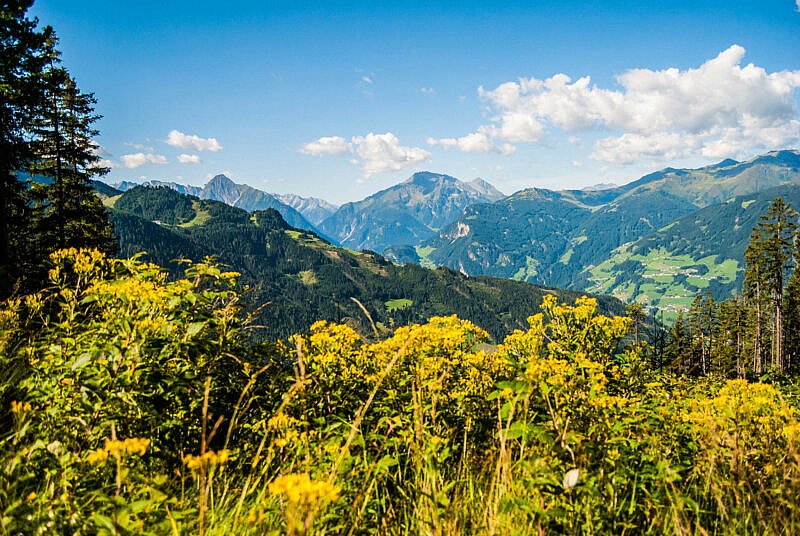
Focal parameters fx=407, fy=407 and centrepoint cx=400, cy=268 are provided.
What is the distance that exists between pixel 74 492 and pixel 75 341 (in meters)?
1.70

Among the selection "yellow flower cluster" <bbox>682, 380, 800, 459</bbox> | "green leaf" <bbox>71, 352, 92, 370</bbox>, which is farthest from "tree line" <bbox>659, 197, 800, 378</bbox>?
"green leaf" <bbox>71, 352, 92, 370</bbox>

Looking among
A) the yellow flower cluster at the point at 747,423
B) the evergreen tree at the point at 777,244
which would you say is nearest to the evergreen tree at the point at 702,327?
the evergreen tree at the point at 777,244

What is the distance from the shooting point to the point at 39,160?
24719mm

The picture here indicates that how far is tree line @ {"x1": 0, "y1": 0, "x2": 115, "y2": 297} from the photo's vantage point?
61.1 feet

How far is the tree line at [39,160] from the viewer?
1861 cm

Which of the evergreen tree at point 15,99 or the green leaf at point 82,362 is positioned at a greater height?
the evergreen tree at point 15,99

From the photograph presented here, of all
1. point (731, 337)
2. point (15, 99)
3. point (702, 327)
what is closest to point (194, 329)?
point (15, 99)

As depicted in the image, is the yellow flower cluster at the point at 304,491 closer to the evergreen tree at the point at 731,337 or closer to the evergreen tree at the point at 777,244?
the evergreen tree at the point at 777,244

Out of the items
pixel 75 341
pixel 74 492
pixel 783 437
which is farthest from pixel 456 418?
pixel 75 341

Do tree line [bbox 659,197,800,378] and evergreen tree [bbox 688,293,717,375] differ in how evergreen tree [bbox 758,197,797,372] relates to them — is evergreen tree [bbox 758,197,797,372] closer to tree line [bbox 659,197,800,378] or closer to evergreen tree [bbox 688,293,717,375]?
tree line [bbox 659,197,800,378]

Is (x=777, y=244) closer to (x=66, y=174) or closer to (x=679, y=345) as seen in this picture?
(x=679, y=345)

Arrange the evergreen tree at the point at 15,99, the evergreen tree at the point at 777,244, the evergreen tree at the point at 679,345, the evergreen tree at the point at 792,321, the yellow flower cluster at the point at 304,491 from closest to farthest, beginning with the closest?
the yellow flower cluster at the point at 304,491
the evergreen tree at the point at 15,99
the evergreen tree at the point at 777,244
the evergreen tree at the point at 792,321
the evergreen tree at the point at 679,345

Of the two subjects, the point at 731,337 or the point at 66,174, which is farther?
the point at 731,337

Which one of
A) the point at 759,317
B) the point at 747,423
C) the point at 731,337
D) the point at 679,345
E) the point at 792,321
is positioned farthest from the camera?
the point at 679,345
